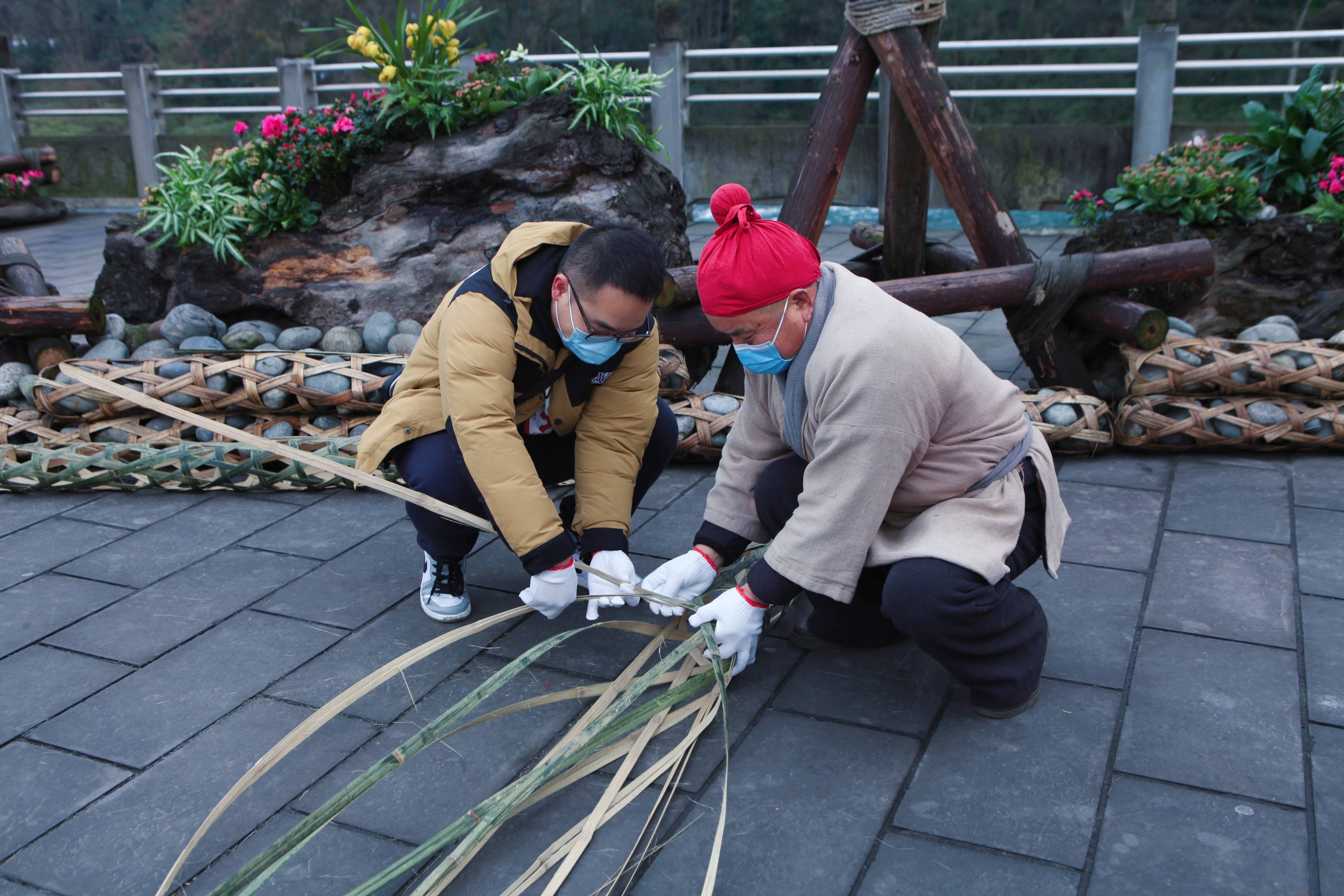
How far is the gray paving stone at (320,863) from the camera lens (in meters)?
1.74

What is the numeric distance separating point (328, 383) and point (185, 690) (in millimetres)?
1606

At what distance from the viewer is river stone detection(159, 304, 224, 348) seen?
14.2 feet

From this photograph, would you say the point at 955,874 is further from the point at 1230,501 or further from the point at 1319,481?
the point at 1319,481

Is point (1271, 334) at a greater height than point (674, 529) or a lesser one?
greater

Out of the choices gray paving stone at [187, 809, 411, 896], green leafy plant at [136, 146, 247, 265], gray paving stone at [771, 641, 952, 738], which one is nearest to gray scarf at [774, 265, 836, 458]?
gray paving stone at [771, 641, 952, 738]

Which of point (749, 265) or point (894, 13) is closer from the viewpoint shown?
point (749, 265)

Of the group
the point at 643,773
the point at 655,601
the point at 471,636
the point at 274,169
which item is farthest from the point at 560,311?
the point at 274,169

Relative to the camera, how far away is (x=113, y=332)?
4.68 m

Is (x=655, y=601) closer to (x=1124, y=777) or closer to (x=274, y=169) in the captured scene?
(x=1124, y=777)

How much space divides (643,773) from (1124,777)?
92cm

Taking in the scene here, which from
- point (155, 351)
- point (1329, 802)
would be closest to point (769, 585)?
point (1329, 802)

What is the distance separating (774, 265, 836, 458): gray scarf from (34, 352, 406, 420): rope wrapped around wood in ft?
6.68

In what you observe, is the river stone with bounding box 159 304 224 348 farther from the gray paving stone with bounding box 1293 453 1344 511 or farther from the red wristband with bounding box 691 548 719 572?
the gray paving stone with bounding box 1293 453 1344 511

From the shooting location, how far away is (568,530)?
2820 mm
